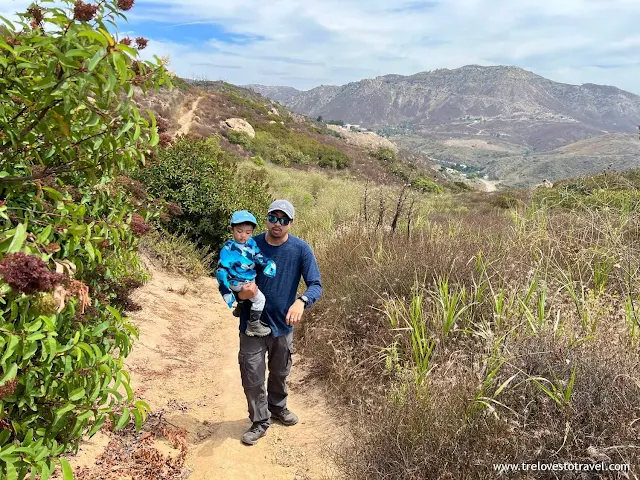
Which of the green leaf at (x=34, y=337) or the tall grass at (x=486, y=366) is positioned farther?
the tall grass at (x=486, y=366)

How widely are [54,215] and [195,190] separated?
6.75 metres

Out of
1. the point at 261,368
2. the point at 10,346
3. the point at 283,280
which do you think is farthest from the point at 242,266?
the point at 10,346

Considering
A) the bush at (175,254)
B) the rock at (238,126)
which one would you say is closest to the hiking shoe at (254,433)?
the bush at (175,254)

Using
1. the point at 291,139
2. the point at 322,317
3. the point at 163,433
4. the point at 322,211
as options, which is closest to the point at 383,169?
the point at 291,139

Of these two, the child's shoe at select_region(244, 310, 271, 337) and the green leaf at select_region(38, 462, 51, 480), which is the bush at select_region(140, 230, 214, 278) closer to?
the child's shoe at select_region(244, 310, 271, 337)

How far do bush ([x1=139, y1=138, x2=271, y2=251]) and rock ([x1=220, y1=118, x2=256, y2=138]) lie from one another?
23.8m

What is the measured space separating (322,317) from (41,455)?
367cm

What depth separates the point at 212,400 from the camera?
4281 millimetres

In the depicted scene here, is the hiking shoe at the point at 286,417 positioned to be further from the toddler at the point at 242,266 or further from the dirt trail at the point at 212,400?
the toddler at the point at 242,266

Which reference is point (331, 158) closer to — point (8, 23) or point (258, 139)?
point (258, 139)

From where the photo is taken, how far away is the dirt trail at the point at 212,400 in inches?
128

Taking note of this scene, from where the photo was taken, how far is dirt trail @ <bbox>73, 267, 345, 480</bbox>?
3244 mm

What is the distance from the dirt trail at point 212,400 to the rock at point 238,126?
26.9 m

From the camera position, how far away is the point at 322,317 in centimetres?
512
